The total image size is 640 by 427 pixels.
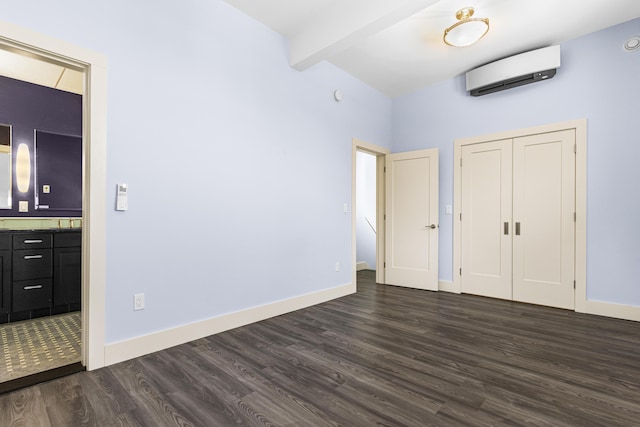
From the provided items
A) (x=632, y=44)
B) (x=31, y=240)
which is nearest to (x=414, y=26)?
(x=632, y=44)

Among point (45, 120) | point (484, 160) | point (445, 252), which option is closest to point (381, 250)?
point (445, 252)

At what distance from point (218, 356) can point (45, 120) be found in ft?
12.2

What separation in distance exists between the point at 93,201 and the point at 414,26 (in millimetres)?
3331

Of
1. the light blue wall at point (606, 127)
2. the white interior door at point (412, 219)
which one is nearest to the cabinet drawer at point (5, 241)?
the white interior door at point (412, 219)

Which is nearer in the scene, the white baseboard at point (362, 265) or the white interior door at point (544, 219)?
the white interior door at point (544, 219)

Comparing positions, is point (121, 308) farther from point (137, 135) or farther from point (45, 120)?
point (45, 120)

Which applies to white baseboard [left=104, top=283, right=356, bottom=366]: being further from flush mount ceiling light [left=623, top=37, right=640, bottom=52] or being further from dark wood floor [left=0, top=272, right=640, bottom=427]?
flush mount ceiling light [left=623, top=37, right=640, bottom=52]

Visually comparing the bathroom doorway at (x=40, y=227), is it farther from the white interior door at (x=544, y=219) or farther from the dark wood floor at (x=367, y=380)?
the white interior door at (x=544, y=219)

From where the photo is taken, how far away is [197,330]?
8.60 ft

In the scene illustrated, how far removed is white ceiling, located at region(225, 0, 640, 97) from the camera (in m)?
2.81

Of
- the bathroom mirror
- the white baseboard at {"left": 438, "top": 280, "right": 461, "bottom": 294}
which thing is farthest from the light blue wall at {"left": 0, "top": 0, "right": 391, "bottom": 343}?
the bathroom mirror

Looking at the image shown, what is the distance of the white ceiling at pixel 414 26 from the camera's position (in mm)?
2814

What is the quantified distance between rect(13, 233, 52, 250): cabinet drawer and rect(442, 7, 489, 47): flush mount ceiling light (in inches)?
183

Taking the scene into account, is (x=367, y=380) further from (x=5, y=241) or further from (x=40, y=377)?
(x=5, y=241)
